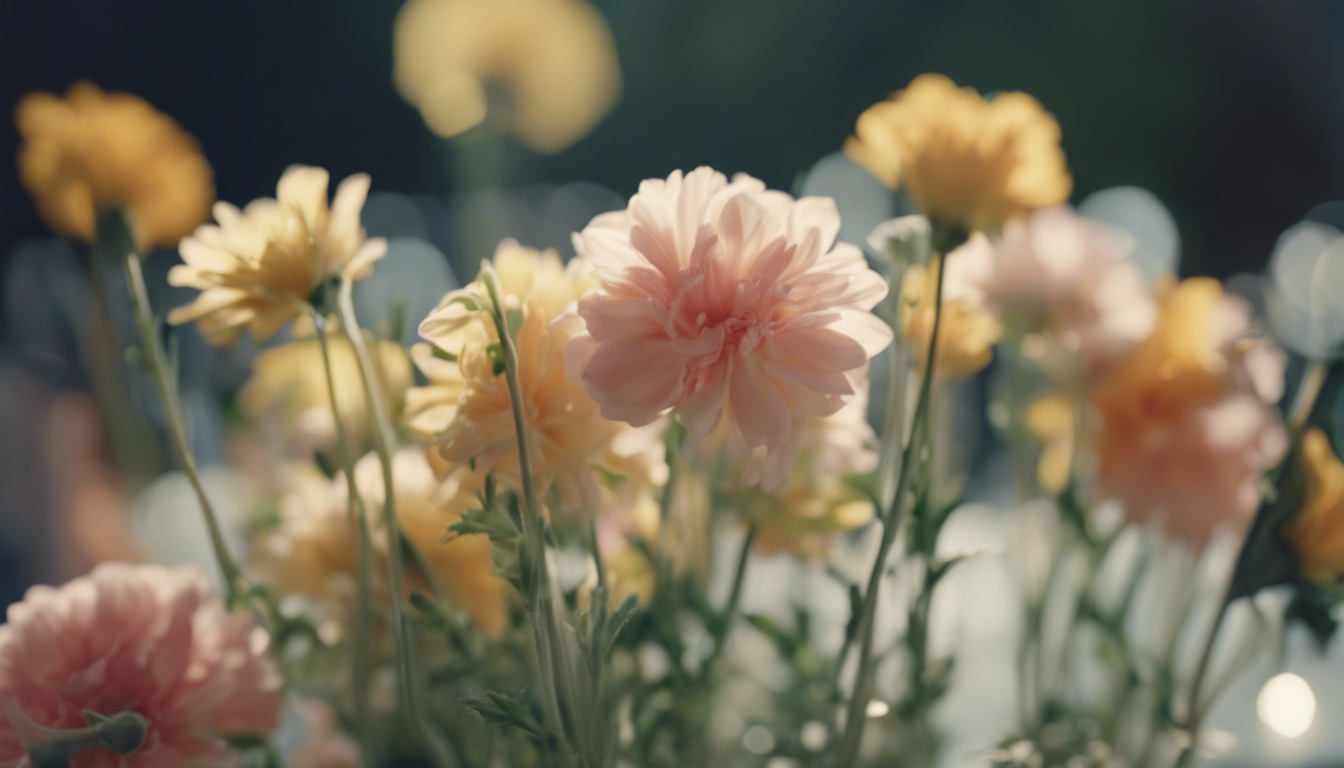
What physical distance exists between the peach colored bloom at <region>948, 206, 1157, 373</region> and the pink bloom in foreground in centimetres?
20

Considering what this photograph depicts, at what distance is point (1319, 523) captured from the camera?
0.35 meters

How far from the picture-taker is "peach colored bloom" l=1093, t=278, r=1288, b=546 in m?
0.43

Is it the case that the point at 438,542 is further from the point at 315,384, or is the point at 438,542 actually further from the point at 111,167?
the point at 111,167

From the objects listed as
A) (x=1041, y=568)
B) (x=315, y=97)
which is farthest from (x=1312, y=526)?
(x=315, y=97)

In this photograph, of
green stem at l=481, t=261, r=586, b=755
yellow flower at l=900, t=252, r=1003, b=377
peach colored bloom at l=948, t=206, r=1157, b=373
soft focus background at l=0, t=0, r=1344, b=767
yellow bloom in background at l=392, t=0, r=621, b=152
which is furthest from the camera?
soft focus background at l=0, t=0, r=1344, b=767

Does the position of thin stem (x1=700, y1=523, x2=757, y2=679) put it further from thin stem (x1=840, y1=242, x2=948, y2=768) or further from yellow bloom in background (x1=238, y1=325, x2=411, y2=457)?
yellow bloom in background (x1=238, y1=325, x2=411, y2=457)

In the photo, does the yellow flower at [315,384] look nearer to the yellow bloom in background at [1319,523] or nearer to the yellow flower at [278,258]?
the yellow flower at [278,258]

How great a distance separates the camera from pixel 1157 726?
433mm

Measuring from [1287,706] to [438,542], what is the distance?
50cm

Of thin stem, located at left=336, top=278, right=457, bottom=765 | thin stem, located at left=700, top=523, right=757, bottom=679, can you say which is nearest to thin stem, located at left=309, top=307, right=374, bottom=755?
thin stem, located at left=336, top=278, right=457, bottom=765

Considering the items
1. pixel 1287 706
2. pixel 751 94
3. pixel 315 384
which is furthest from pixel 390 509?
pixel 751 94

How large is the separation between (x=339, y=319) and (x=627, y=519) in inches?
7.3

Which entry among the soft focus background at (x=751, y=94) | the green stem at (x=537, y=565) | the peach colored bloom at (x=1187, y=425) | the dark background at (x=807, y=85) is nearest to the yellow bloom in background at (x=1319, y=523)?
the peach colored bloom at (x=1187, y=425)

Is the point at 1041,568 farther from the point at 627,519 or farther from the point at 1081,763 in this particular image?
the point at 627,519
